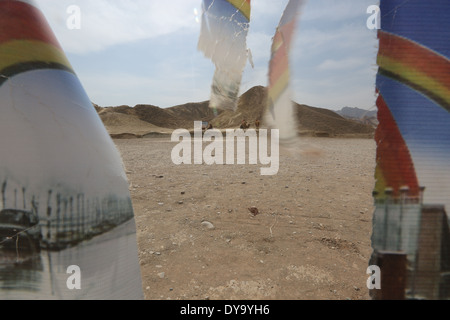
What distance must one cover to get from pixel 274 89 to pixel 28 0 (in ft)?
2.88

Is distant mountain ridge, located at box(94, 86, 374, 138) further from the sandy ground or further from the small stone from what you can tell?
the small stone

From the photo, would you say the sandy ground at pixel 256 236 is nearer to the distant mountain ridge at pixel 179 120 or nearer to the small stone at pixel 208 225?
the small stone at pixel 208 225

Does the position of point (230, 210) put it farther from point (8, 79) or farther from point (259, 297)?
point (8, 79)

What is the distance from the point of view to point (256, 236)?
8.04 feet

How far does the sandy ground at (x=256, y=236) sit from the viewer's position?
1.70 meters

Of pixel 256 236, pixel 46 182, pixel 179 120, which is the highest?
pixel 179 120

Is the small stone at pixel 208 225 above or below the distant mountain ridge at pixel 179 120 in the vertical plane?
below

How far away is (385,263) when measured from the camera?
917 mm

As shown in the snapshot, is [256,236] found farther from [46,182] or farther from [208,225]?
[46,182]

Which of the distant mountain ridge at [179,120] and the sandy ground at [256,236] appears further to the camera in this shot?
the distant mountain ridge at [179,120]

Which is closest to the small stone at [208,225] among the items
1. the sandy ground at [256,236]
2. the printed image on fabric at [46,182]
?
the sandy ground at [256,236]

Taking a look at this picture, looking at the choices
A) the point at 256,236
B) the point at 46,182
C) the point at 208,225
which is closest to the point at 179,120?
the point at 208,225

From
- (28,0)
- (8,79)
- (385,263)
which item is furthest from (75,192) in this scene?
(385,263)

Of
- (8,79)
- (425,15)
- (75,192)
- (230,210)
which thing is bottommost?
(230,210)
